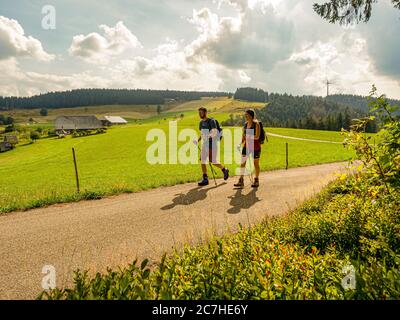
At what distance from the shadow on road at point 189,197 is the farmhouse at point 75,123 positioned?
384 feet

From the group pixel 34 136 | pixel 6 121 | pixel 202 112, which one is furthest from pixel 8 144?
pixel 6 121

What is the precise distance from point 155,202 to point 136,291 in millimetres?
5975

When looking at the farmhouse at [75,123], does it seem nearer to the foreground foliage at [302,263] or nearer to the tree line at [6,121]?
the tree line at [6,121]

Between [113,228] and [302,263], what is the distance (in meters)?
4.29

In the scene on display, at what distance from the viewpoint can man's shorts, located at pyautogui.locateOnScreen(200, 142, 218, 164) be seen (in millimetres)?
10695

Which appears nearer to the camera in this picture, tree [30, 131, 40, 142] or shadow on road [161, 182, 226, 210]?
shadow on road [161, 182, 226, 210]

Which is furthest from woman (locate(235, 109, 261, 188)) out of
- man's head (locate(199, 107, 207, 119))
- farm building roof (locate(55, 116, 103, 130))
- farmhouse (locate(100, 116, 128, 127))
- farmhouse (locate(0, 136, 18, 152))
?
farmhouse (locate(100, 116, 128, 127))

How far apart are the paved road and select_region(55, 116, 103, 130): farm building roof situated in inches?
4741

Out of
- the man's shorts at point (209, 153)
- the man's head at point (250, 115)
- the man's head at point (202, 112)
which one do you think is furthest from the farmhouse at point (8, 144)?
the man's head at point (250, 115)

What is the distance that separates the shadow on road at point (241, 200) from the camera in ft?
24.2

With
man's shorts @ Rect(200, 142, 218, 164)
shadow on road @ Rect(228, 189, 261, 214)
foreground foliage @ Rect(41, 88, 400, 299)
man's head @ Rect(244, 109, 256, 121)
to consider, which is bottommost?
shadow on road @ Rect(228, 189, 261, 214)

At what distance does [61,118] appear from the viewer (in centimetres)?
11644

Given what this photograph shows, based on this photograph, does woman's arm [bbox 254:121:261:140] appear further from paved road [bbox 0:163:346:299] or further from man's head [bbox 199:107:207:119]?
man's head [bbox 199:107:207:119]
